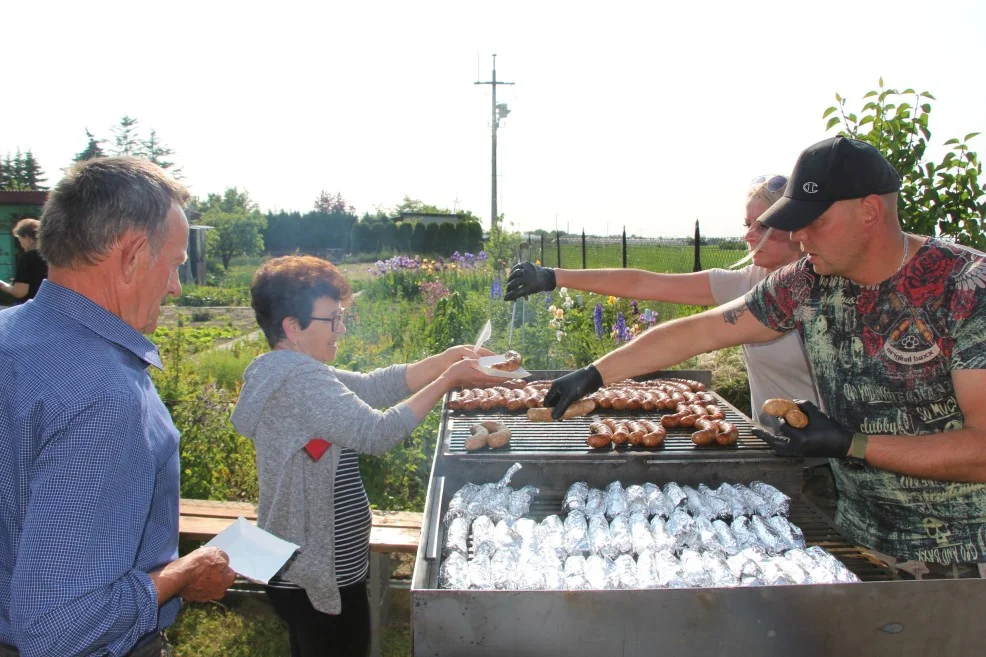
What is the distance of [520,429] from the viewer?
10.8 ft

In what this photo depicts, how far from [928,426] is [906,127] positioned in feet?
7.53

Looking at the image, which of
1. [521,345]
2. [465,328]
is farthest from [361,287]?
[521,345]

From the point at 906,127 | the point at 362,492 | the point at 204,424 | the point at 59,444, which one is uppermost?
the point at 906,127

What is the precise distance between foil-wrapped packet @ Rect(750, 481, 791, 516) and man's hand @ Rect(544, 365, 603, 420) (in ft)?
2.54

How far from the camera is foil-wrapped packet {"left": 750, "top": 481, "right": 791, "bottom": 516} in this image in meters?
2.49

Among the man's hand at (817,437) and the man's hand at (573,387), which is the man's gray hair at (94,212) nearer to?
the man's hand at (573,387)

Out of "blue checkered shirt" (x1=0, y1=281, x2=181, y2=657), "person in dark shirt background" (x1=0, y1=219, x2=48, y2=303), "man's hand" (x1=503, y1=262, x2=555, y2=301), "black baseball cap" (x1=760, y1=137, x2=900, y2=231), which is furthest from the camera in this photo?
"person in dark shirt background" (x1=0, y1=219, x2=48, y2=303)

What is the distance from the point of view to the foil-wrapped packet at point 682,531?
2.29 m

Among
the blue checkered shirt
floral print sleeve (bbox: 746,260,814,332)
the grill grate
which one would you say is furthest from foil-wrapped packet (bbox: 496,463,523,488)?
the blue checkered shirt

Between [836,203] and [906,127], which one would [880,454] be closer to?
[836,203]

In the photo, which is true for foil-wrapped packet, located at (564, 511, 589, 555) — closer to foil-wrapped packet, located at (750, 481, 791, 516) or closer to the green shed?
foil-wrapped packet, located at (750, 481, 791, 516)

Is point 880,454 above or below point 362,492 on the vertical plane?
above

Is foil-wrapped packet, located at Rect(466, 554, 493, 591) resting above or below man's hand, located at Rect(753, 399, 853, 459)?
below

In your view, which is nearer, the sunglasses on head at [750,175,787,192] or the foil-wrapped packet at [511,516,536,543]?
the foil-wrapped packet at [511,516,536,543]
